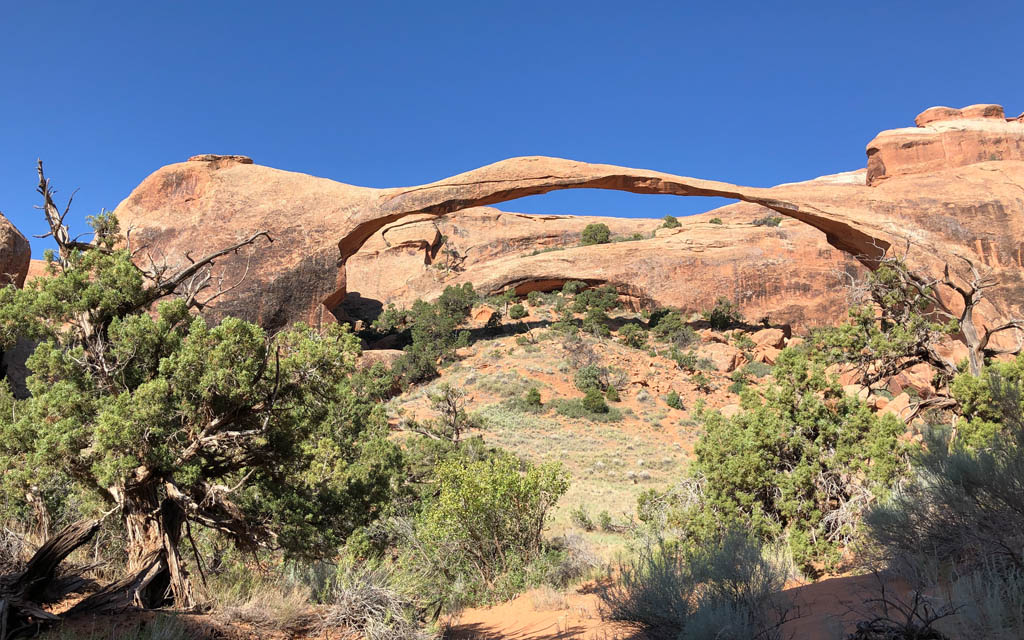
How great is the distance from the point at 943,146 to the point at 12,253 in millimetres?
29998

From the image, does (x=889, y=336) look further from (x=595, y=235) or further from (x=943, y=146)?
(x=595, y=235)

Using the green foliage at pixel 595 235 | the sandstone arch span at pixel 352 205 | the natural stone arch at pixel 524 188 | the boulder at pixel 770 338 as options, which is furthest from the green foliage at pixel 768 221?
the natural stone arch at pixel 524 188

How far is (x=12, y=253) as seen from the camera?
11547mm

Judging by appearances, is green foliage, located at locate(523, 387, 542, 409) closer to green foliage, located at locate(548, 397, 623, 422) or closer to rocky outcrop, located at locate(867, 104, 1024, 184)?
green foliage, located at locate(548, 397, 623, 422)

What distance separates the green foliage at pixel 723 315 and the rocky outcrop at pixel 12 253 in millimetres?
26153

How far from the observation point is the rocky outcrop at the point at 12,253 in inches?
446

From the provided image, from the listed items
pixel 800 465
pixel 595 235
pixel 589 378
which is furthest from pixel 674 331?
pixel 800 465

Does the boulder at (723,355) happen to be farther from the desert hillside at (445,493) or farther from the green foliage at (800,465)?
the green foliage at (800,465)

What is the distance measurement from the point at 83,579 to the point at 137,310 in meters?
2.48

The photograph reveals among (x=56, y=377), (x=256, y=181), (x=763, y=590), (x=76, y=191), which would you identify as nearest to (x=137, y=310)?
(x=56, y=377)

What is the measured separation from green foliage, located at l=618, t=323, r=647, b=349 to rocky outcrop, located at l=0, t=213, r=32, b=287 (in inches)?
851

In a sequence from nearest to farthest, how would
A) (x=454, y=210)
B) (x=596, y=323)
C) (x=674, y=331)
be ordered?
(x=454, y=210) < (x=596, y=323) < (x=674, y=331)

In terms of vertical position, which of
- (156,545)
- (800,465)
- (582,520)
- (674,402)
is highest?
(156,545)

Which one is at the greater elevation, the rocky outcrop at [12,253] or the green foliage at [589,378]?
the rocky outcrop at [12,253]
